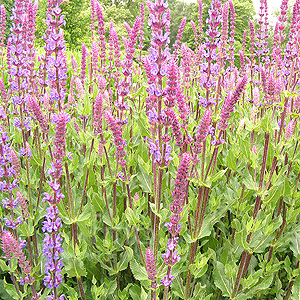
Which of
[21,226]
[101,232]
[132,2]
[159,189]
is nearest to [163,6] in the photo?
[159,189]

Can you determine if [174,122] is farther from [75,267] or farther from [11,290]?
[11,290]

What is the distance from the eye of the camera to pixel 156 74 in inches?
81.5

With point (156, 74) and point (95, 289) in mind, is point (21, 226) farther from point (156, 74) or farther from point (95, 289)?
point (156, 74)

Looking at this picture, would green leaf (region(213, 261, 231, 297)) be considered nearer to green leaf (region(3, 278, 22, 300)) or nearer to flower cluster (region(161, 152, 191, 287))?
flower cluster (region(161, 152, 191, 287))

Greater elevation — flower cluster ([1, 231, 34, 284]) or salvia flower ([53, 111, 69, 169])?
salvia flower ([53, 111, 69, 169])

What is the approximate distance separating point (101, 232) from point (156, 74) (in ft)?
8.12

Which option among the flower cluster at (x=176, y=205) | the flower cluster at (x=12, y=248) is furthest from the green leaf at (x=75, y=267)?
the flower cluster at (x=176, y=205)

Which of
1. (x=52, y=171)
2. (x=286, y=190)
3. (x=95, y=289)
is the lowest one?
(x=95, y=289)

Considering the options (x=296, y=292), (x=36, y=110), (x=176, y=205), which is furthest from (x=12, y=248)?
(x=296, y=292)

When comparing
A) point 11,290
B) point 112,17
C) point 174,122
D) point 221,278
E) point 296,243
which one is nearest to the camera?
point 174,122

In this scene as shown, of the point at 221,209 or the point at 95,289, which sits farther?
the point at 221,209

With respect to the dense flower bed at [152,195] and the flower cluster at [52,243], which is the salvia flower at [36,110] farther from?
the flower cluster at [52,243]

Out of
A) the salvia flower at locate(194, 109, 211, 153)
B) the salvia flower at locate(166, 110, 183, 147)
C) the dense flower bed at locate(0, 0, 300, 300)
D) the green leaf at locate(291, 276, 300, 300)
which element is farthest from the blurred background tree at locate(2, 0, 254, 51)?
the green leaf at locate(291, 276, 300, 300)

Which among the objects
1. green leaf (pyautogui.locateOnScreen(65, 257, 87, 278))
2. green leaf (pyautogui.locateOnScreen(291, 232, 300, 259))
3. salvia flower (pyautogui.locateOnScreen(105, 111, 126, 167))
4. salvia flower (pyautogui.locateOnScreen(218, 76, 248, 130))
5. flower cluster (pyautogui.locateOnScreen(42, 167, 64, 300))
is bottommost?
green leaf (pyautogui.locateOnScreen(291, 232, 300, 259))
